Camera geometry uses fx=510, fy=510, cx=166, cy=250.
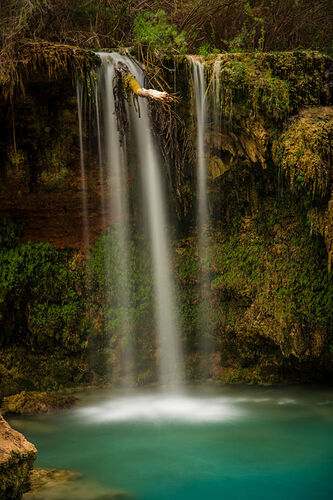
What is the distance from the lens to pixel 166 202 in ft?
24.4

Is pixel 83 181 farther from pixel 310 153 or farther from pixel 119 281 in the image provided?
pixel 310 153

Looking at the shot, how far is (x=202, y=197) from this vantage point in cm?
736

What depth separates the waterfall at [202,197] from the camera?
6.88 metres

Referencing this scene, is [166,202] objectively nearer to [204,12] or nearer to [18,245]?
[18,245]

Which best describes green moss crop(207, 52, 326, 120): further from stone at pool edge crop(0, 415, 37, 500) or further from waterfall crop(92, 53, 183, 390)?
stone at pool edge crop(0, 415, 37, 500)

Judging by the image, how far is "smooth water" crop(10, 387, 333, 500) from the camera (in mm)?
4562

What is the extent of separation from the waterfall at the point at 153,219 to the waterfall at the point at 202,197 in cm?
41

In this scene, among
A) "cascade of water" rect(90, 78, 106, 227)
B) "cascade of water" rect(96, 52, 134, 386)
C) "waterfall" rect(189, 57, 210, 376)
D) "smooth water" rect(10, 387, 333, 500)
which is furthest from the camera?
"cascade of water" rect(96, 52, 134, 386)

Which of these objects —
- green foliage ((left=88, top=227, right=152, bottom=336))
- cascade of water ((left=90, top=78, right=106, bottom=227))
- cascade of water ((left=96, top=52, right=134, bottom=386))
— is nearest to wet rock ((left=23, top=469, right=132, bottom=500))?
cascade of water ((left=96, top=52, right=134, bottom=386))

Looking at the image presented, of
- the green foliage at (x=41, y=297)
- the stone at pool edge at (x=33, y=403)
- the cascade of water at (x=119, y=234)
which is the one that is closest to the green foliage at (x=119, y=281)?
the cascade of water at (x=119, y=234)

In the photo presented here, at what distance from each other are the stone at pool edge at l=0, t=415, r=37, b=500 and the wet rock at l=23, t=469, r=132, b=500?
0.12 meters

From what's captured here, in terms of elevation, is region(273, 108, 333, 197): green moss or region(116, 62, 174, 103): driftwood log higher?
region(116, 62, 174, 103): driftwood log

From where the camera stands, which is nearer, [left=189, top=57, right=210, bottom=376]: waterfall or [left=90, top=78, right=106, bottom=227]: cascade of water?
[left=90, top=78, right=106, bottom=227]: cascade of water

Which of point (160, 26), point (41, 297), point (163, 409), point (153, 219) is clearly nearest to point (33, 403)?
point (41, 297)
